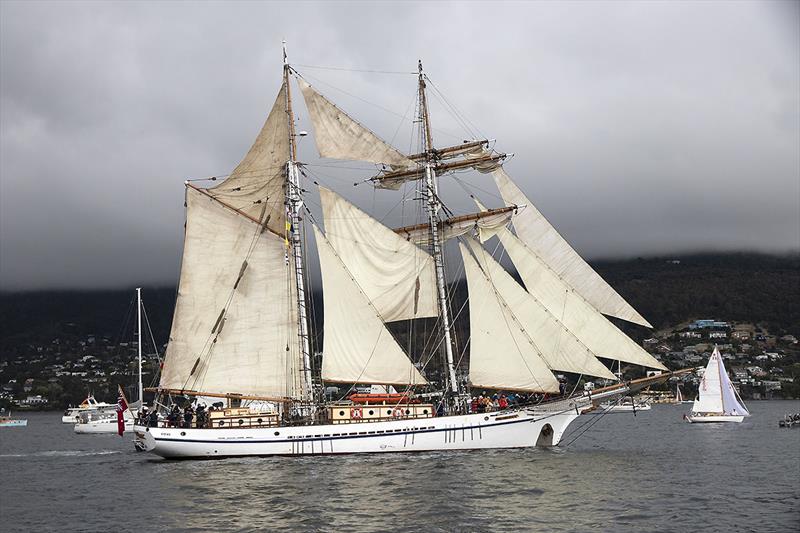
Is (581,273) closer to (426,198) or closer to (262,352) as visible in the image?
(426,198)

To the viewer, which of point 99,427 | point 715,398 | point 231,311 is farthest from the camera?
point 99,427

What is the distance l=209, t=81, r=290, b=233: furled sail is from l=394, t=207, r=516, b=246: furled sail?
33.1 ft

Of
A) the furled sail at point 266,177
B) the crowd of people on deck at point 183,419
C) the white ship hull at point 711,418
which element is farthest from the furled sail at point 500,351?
the white ship hull at point 711,418

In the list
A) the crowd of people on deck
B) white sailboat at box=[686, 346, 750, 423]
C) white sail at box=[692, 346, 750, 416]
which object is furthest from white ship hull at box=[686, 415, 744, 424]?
the crowd of people on deck

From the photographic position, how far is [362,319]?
61.0 metres

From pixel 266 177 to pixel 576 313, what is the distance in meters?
24.9

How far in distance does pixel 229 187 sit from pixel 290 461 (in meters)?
20.8

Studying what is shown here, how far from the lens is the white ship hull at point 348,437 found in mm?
57781

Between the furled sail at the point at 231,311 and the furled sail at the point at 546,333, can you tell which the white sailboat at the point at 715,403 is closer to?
the furled sail at the point at 546,333

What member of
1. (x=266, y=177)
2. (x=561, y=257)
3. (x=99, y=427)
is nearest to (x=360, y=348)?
(x=266, y=177)

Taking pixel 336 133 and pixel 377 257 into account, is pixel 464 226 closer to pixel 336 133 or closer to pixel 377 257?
pixel 377 257

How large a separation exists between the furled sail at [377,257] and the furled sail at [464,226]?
82.8 inches

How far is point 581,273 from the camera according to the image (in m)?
59.3

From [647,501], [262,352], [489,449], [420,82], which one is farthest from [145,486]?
[420,82]
